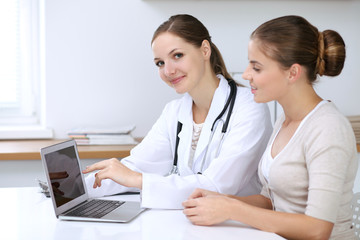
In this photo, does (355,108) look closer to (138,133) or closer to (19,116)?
(138,133)

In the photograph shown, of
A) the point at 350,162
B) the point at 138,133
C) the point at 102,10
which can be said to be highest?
the point at 102,10

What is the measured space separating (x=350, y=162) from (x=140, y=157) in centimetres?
90

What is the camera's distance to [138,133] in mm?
3195

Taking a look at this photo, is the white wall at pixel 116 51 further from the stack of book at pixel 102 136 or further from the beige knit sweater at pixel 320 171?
the beige knit sweater at pixel 320 171

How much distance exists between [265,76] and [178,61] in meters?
0.51

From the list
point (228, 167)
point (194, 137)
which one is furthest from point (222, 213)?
point (194, 137)

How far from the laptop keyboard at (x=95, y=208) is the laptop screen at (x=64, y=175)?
1.7 inches

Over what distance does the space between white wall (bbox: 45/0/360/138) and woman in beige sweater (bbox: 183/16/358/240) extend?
65.6 inches

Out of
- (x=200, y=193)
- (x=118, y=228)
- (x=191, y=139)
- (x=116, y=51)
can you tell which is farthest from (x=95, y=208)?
(x=116, y=51)

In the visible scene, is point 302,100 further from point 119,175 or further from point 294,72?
point 119,175

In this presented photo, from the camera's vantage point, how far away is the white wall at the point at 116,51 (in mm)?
3105

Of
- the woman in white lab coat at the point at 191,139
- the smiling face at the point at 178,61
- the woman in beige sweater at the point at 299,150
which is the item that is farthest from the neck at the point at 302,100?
the smiling face at the point at 178,61

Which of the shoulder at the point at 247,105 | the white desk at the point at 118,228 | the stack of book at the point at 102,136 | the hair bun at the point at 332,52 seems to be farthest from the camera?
the stack of book at the point at 102,136

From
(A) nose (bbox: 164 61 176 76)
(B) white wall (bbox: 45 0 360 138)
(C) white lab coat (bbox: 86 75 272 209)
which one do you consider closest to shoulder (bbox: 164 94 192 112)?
(C) white lab coat (bbox: 86 75 272 209)
